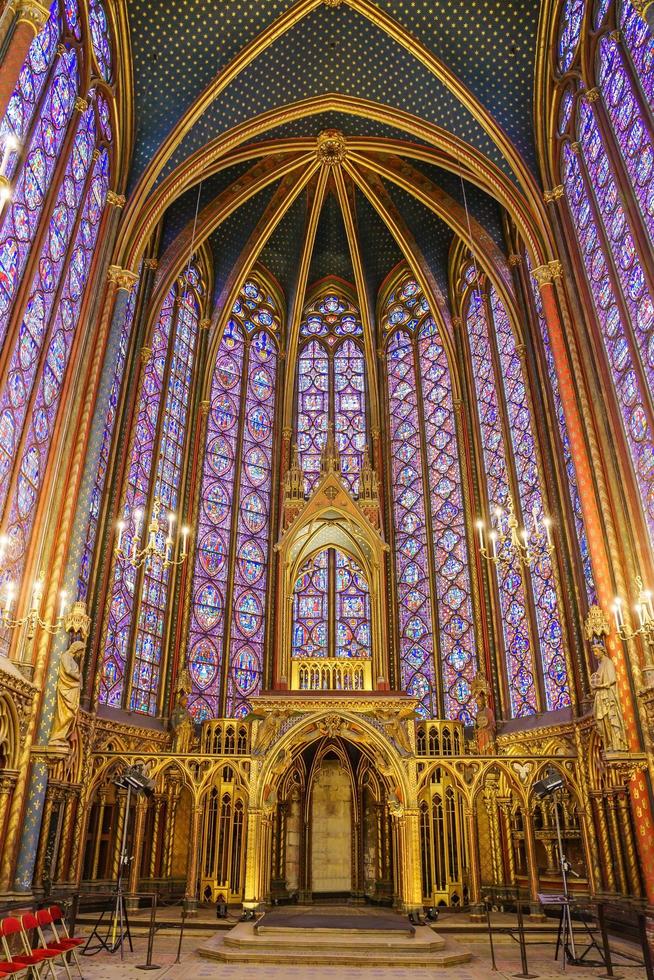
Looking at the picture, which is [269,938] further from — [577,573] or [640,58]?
[640,58]

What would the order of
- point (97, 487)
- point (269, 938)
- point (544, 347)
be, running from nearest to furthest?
point (269, 938), point (97, 487), point (544, 347)

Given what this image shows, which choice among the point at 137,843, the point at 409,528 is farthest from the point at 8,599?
the point at 409,528

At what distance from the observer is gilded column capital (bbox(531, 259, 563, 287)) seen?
16.6 meters

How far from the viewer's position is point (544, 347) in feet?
61.7

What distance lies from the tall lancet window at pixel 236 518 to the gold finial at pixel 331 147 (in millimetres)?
5093

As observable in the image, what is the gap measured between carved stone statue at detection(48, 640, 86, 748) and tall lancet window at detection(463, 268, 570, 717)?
882cm

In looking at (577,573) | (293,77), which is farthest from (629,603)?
(293,77)

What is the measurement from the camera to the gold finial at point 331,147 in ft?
72.4

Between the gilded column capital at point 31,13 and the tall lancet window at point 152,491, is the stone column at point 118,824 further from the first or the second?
the gilded column capital at point 31,13

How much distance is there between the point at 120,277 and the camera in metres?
16.8

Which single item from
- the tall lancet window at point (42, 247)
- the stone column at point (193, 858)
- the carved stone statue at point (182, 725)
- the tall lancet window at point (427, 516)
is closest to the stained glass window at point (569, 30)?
the tall lancet window at point (427, 516)

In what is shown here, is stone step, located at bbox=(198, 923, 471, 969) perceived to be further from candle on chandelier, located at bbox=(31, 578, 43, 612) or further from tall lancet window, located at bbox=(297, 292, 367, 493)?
tall lancet window, located at bbox=(297, 292, 367, 493)

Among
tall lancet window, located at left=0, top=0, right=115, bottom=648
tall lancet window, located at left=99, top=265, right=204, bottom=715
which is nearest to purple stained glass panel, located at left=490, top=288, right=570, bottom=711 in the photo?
tall lancet window, located at left=99, top=265, right=204, bottom=715

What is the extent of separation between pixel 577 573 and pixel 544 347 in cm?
603
